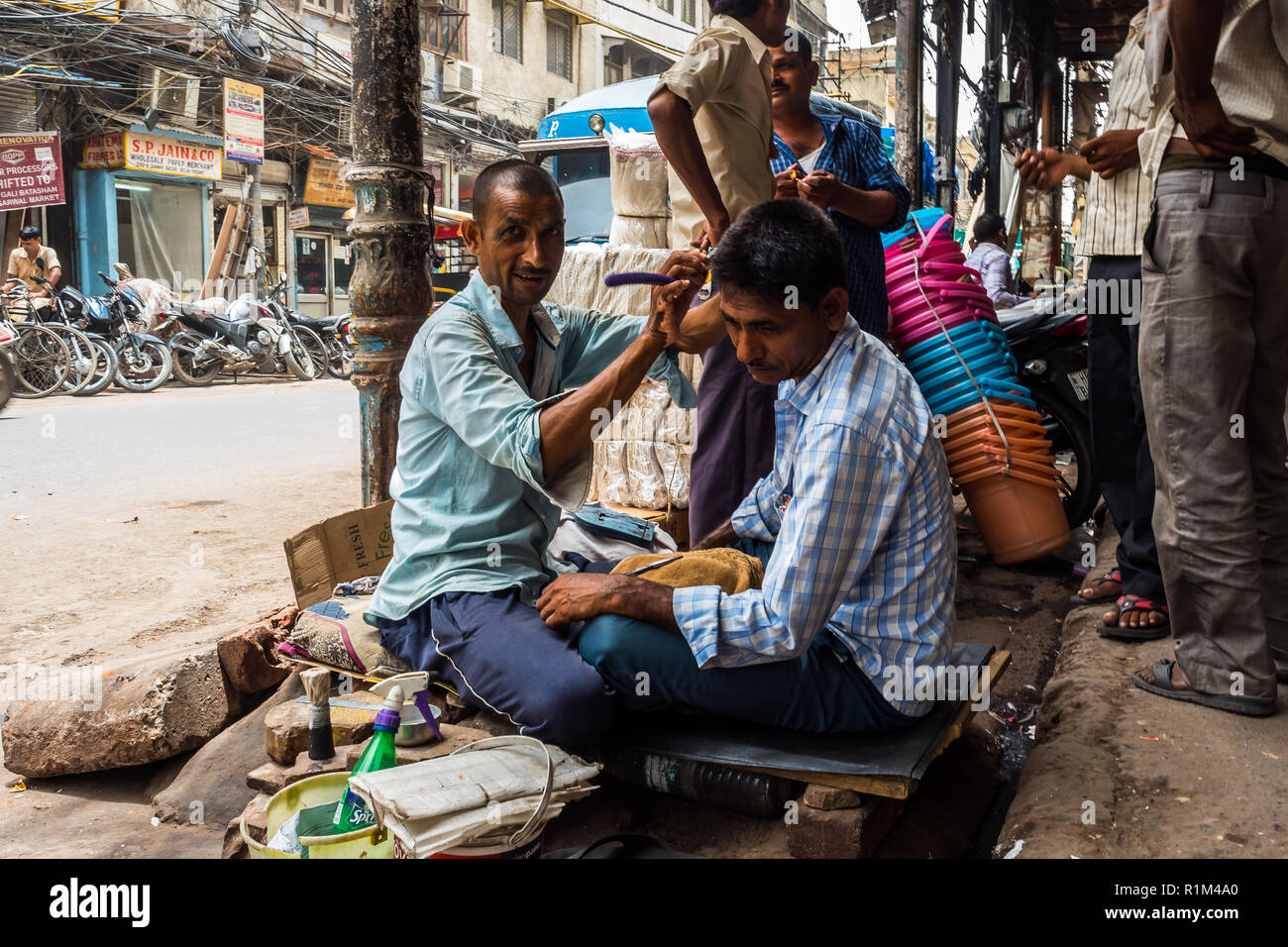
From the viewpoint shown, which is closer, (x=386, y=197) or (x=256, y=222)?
(x=386, y=197)

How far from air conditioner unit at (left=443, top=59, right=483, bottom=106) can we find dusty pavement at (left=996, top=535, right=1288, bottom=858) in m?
22.2

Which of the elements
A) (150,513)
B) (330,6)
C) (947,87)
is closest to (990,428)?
(150,513)

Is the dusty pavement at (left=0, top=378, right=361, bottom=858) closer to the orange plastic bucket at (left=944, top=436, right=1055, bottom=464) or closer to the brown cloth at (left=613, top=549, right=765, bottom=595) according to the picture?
the brown cloth at (left=613, top=549, right=765, bottom=595)

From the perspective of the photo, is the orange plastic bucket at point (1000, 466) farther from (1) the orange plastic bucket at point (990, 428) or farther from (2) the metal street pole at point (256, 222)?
(2) the metal street pole at point (256, 222)

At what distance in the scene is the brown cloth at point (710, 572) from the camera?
2.37 meters

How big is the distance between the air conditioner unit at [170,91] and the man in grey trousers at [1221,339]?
15274mm

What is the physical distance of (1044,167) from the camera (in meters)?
2.87

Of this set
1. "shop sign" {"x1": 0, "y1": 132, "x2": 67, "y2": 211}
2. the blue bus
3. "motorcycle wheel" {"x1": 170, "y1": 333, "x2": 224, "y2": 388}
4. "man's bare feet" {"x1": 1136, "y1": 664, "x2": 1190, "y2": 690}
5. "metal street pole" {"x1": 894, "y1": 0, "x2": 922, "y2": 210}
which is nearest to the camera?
"man's bare feet" {"x1": 1136, "y1": 664, "x2": 1190, "y2": 690}

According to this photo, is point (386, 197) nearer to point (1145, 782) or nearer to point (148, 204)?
point (1145, 782)

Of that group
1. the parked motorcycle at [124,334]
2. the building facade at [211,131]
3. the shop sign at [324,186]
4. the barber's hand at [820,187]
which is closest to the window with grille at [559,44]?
the building facade at [211,131]

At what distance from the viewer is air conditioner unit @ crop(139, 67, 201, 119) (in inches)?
582

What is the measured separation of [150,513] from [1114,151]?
508 cm

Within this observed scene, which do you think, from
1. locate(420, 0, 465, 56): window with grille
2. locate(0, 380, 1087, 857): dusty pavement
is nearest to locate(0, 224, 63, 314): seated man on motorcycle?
locate(0, 380, 1087, 857): dusty pavement
